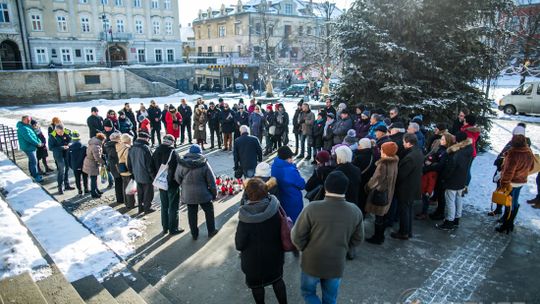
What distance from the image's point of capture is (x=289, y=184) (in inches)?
219

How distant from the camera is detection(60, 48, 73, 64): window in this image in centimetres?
3831

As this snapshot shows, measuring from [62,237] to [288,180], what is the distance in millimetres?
3901

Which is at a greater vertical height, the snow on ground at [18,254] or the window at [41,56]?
the window at [41,56]

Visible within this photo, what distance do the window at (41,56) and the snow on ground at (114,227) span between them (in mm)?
37083

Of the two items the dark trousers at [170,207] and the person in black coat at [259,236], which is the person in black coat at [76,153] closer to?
the dark trousers at [170,207]

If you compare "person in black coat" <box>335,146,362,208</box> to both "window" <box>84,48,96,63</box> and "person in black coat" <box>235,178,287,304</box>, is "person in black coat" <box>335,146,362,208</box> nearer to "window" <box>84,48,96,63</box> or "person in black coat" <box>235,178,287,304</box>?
"person in black coat" <box>235,178,287,304</box>

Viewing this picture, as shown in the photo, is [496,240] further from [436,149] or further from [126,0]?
[126,0]

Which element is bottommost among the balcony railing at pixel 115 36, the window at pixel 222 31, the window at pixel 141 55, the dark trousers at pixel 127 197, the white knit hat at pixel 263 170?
the dark trousers at pixel 127 197

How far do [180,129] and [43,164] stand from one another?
5167mm

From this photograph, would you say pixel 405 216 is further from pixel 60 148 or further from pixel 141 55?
pixel 141 55

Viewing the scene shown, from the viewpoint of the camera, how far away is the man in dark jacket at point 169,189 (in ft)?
21.4

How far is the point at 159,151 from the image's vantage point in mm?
6734

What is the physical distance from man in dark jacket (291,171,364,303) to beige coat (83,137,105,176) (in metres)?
6.13

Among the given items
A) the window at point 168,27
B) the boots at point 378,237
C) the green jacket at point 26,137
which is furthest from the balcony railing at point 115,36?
the boots at point 378,237
